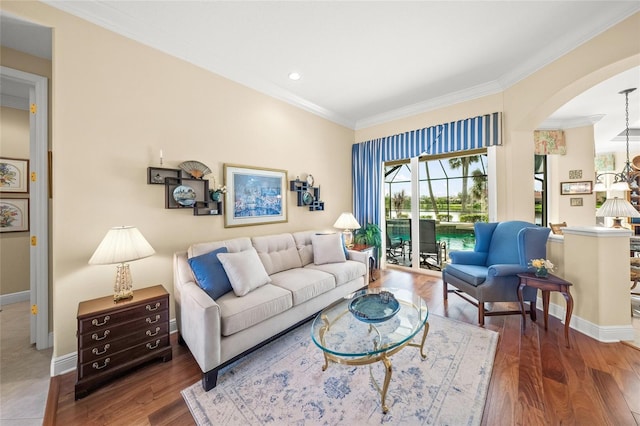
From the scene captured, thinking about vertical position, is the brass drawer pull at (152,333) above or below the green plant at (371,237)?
below

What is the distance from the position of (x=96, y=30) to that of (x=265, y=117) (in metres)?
1.74

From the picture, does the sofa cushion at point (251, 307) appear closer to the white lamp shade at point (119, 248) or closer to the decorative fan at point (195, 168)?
the white lamp shade at point (119, 248)

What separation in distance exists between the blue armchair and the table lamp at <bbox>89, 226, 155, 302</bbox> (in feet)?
10.5

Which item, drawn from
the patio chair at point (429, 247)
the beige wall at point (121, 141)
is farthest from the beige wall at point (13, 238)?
the patio chair at point (429, 247)

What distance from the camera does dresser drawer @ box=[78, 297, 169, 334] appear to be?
167cm

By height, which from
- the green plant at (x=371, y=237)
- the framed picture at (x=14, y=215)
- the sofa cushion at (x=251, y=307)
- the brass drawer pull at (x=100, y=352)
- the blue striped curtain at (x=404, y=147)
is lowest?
the brass drawer pull at (x=100, y=352)

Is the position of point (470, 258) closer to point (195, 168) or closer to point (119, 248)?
point (195, 168)

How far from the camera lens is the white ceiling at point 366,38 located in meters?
2.04

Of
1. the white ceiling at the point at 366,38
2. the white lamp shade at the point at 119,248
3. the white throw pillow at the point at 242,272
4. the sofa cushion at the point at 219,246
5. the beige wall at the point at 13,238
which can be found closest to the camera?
the white lamp shade at the point at 119,248

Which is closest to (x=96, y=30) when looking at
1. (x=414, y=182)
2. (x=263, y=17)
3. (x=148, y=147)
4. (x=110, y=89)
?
(x=110, y=89)

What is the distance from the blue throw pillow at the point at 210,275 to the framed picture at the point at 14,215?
9.79 ft

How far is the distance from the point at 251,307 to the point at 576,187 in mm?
6367

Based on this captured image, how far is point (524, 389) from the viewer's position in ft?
5.49

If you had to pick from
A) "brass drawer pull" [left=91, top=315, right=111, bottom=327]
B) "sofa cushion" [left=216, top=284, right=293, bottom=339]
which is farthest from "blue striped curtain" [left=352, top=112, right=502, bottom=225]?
"brass drawer pull" [left=91, top=315, right=111, bottom=327]
